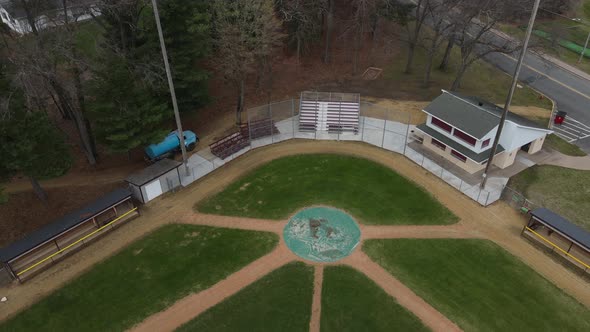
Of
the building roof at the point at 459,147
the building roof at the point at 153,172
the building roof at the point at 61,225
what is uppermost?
the building roof at the point at 459,147

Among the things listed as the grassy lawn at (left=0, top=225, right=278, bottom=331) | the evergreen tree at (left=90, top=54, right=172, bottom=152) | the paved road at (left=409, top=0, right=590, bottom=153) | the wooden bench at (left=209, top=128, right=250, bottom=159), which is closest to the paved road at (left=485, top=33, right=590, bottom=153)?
the paved road at (left=409, top=0, right=590, bottom=153)

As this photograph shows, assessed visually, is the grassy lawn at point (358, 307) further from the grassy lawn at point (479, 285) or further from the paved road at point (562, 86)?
the paved road at point (562, 86)

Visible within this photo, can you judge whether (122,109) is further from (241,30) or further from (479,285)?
(479,285)

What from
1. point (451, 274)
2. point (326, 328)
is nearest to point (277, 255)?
point (326, 328)

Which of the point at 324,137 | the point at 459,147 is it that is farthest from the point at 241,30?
the point at 459,147

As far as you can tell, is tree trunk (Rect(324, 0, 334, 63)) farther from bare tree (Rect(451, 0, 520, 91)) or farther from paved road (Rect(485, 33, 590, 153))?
paved road (Rect(485, 33, 590, 153))

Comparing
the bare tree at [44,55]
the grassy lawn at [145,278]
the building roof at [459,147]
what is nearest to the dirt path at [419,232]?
the building roof at [459,147]
